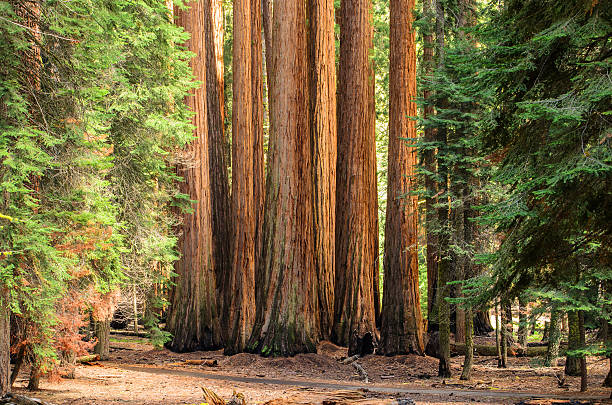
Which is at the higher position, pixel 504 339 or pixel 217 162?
pixel 217 162

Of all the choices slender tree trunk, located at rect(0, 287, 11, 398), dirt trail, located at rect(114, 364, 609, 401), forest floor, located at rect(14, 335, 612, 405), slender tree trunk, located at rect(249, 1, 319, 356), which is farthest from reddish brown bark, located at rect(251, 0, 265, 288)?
slender tree trunk, located at rect(0, 287, 11, 398)

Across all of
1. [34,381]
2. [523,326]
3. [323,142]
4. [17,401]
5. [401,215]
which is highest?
[323,142]

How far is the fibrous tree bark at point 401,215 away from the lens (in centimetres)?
1456

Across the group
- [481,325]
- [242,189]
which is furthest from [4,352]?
[481,325]

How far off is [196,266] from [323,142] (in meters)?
5.13

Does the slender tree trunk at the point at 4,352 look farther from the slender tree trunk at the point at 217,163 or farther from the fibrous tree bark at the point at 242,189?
the slender tree trunk at the point at 217,163

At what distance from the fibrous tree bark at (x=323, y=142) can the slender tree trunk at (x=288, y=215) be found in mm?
1007

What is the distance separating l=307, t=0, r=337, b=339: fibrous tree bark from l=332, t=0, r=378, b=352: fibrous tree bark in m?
0.33

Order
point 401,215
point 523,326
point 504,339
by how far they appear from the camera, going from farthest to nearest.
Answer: point 401,215 < point 504,339 < point 523,326

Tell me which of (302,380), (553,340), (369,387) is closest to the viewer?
(553,340)

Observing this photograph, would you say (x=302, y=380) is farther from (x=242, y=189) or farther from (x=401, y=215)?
(x=242, y=189)

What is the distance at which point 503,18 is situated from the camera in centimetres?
729

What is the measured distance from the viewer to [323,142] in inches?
664

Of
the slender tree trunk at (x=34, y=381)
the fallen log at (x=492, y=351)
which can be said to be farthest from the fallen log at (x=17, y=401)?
the fallen log at (x=492, y=351)
